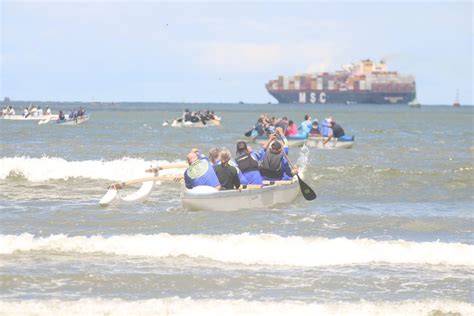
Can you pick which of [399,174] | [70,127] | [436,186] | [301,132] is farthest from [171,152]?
→ [70,127]

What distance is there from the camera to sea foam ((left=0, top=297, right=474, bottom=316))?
28.9 feet

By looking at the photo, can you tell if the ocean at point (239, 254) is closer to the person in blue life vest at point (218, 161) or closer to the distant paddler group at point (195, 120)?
the person in blue life vest at point (218, 161)

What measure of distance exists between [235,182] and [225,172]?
290 mm

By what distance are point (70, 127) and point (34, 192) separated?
124 ft

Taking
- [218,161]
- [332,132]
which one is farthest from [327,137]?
[218,161]

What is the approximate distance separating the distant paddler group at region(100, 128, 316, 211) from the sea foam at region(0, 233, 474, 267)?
2.22 meters

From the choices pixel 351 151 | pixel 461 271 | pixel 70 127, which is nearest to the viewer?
pixel 461 271

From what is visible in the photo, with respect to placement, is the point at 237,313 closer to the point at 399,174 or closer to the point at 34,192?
the point at 34,192

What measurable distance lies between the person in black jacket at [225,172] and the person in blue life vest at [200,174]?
135 mm

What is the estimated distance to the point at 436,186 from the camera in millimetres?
21391

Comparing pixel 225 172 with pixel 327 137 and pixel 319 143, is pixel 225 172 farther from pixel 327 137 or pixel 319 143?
pixel 327 137

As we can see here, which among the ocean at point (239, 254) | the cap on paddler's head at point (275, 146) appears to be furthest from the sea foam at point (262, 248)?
the cap on paddler's head at point (275, 146)

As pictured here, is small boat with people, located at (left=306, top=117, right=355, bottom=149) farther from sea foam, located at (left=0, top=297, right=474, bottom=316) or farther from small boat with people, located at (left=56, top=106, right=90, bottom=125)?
small boat with people, located at (left=56, top=106, right=90, bottom=125)

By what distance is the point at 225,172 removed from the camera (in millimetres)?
14664
